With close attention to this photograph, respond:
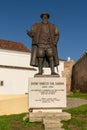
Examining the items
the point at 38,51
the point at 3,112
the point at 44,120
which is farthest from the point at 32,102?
the point at 3,112

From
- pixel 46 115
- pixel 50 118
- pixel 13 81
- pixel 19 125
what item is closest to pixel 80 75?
pixel 13 81

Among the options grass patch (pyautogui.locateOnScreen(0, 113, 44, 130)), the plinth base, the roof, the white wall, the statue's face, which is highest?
the roof

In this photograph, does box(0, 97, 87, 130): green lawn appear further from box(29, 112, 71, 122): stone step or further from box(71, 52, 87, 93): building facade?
box(71, 52, 87, 93): building facade

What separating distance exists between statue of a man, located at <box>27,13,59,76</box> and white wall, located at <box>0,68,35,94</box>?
15.5m

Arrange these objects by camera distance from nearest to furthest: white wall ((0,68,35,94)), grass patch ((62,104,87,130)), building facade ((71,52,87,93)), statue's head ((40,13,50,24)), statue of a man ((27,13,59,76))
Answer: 1. grass patch ((62,104,87,130))
2. statue of a man ((27,13,59,76))
3. statue's head ((40,13,50,24))
4. white wall ((0,68,35,94))
5. building facade ((71,52,87,93))

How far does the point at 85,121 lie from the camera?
36.0 feet

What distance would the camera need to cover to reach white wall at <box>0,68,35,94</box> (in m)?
27.3

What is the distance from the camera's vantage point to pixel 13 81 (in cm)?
2794

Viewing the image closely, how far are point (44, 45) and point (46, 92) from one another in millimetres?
1736

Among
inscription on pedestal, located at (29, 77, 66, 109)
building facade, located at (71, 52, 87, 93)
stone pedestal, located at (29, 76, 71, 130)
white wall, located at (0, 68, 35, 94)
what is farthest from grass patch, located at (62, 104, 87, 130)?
building facade, located at (71, 52, 87, 93)

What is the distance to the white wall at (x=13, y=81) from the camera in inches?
1076

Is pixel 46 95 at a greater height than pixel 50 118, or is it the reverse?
pixel 46 95

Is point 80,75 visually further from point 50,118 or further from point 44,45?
point 50,118

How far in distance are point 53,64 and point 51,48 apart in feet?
1.92
